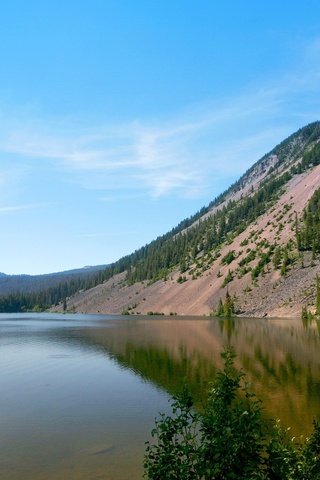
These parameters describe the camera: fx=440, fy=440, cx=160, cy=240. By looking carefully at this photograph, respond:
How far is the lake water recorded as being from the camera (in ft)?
66.6

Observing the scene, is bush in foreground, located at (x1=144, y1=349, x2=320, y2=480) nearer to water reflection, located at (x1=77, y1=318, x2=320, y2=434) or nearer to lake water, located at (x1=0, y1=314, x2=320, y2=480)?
lake water, located at (x1=0, y1=314, x2=320, y2=480)

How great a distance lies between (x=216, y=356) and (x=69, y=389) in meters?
21.5

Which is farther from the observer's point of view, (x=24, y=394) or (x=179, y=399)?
(x=24, y=394)

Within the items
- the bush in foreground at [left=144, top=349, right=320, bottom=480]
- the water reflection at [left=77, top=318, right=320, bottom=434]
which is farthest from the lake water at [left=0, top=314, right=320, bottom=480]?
the bush in foreground at [left=144, top=349, right=320, bottom=480]

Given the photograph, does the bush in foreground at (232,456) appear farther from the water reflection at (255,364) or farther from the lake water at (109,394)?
the water reflection at (255,364)

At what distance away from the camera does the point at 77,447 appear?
22.0 m

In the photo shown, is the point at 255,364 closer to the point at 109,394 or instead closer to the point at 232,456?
the point at 109,394

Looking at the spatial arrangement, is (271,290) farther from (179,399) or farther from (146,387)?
(179,399)

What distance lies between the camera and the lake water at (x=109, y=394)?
20312 millimetres

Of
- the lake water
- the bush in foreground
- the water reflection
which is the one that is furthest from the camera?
the water reflection

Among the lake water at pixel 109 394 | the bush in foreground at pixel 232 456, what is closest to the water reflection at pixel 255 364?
the lake water at pixel 109 394

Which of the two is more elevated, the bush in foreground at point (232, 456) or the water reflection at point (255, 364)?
the bush in foreground at point (232, 456)

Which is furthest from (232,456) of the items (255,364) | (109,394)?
(255,364)

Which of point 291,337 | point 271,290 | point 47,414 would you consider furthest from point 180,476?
point 271,290
